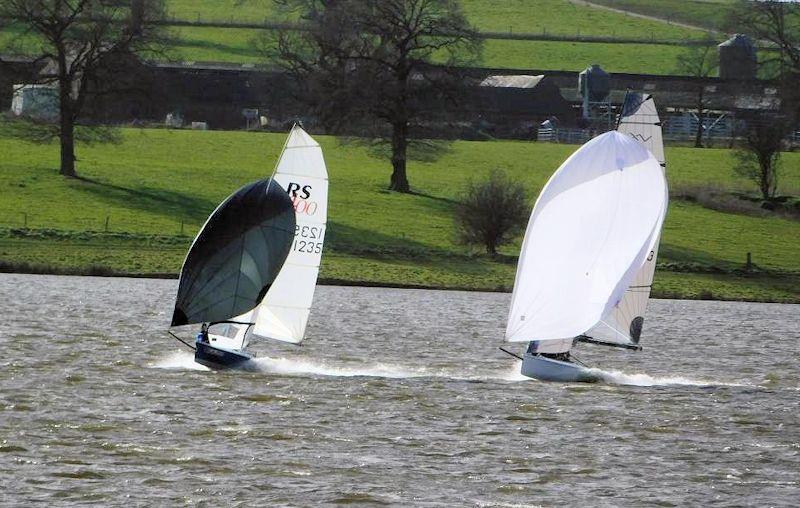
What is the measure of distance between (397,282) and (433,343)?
20.6m

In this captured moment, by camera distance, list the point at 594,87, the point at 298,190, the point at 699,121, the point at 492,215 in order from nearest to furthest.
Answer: the point at 298,190, the point at 492,215, the point at 699,121, the point at 594,87

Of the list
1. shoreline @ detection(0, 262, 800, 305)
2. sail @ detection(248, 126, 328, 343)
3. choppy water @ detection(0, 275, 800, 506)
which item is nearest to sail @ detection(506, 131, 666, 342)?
choppy water @ detection(0, 275, 800, 506)

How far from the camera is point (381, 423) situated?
1063 inches

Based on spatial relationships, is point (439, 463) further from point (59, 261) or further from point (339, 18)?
point (339, 18)

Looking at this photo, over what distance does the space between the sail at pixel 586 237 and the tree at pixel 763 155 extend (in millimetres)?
54951

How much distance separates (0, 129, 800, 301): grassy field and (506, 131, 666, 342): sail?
29256 millimetres

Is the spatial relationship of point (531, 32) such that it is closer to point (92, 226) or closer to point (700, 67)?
point (700, 67)

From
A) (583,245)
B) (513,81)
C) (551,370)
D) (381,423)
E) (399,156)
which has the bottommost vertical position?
(381,423)

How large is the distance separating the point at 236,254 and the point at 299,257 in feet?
6.31

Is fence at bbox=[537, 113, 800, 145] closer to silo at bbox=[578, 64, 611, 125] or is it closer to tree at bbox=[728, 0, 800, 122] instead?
silo at bbox=[578, 64, 611, 125]

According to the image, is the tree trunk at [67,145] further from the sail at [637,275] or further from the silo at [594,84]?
the silo at [594,84]

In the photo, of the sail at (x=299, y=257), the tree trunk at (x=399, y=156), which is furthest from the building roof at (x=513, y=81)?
the sail at (x=299, y=257)

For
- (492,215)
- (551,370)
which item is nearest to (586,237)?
(551,370)

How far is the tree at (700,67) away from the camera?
126375mm
